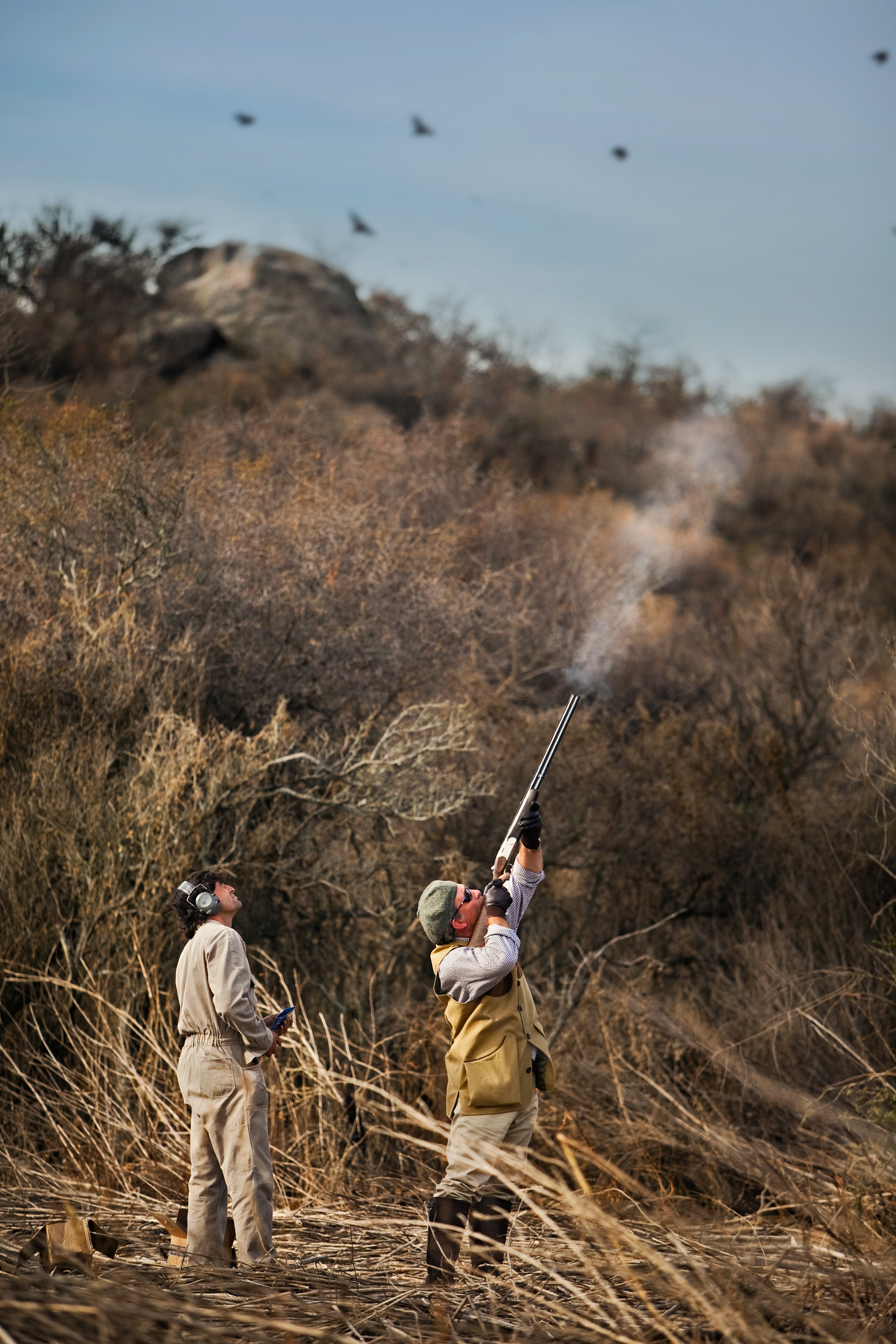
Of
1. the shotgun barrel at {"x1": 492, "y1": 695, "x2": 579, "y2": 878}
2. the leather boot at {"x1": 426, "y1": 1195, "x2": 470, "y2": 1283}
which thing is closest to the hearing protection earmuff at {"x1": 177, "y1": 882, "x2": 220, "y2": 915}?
the shotgun barrel at {"x1": 492, "y1": 695, "x2": 579, "y2": 878}

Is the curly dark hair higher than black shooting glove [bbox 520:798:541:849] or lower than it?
lower

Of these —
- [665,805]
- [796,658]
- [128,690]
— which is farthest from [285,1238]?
[796,658]

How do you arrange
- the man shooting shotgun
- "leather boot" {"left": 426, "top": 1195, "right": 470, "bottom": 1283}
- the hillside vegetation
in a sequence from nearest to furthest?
"leather boot" {"left": 426, "top": 1195, "right": 470, "bottom": 1283}, the man shooting shotgun, the hillside vegetation

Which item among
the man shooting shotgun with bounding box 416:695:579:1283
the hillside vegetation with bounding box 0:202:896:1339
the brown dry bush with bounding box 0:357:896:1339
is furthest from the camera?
the hillside vegetation with bounding box 0:202:896:1339

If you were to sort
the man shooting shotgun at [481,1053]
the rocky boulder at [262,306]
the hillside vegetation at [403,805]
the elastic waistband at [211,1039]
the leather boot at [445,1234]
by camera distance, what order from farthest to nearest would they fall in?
1. the rocky boulder at [262,306]
2. the hillside vegetation at [403,805]
3. the elastic waistband at [211,1039]
4. the man shooting shotgun at [481,1053]
5. the leather boot at [445,1234]

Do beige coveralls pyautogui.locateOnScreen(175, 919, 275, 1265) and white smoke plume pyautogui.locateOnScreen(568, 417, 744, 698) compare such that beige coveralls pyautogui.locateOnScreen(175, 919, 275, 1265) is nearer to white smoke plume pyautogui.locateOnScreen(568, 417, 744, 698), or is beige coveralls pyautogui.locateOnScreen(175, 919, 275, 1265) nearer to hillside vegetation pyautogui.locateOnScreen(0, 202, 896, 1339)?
hillside vegetation pyautogui.locateOnScreen(0, 202, 896, 1339)

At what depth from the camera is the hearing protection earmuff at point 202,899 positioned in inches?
202

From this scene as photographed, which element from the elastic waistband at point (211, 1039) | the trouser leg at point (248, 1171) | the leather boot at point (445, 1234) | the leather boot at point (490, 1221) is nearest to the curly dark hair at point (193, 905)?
the elastic waistband at point (211, 1039)

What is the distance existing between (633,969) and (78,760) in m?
7.35

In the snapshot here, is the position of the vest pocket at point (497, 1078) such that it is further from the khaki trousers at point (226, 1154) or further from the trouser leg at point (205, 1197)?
the trouser leg at point (205, 1197)

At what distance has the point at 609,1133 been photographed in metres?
10.5

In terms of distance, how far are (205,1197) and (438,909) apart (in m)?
1.64

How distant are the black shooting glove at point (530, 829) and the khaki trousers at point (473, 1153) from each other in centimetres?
99

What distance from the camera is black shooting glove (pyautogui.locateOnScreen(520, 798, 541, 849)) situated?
5.02 m
